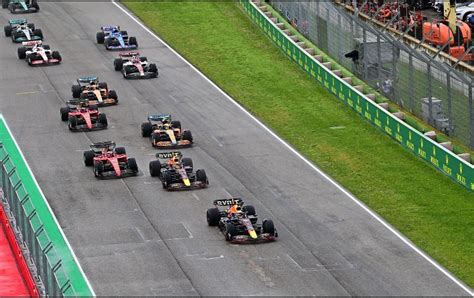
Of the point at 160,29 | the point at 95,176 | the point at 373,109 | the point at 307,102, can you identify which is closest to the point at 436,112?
the point at 373,109

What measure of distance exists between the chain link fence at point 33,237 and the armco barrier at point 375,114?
15220 mm

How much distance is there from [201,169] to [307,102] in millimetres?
12491

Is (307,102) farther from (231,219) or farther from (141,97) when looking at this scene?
(231,219)

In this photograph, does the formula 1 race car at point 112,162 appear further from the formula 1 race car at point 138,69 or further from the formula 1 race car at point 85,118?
the formula 1 race car at point 138,69

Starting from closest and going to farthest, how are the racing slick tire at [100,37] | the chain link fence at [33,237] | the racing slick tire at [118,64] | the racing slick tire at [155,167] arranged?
the chain link fence at [33,237] → the racing slick tire at [155,167] → the racing slick tire at [118,64] → the racing slick tire at [100,37]

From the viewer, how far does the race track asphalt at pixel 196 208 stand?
131 ft

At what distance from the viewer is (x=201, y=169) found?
49625 millimetres

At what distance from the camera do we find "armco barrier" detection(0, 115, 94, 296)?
35.7 meters

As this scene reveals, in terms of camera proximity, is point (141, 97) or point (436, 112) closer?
point (436, 112)

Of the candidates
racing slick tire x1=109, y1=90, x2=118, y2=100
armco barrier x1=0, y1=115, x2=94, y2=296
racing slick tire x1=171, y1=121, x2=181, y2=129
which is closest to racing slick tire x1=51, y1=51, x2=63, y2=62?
racing slick tire x1=109, y1=90, x2=118, y2=100

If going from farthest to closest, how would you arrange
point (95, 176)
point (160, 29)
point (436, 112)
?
1. point (160, 29)
2. point (436, 112)
3. point (95, 176)

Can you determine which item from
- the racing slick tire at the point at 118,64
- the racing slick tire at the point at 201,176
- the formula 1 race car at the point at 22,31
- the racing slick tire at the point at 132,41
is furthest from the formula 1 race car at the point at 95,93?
the racing slick tire at the point at 201,176

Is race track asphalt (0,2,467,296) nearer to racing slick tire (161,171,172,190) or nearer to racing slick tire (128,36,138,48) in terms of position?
racing slick tire (161,171,172,190)

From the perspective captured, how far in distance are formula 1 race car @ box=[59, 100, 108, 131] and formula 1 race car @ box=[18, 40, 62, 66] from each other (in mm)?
10611
